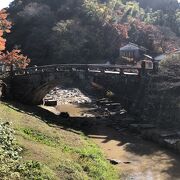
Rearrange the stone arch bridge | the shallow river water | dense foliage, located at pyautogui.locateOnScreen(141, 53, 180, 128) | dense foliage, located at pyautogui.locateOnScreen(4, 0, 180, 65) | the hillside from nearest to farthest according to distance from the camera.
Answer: the shallow river water → dense foliage, located at pyautogui.locateOnScreen(141, 53, 180, 128) → the stone arch bridge → dense foliage, located at pyautogui.locateOnScreen(4, 0, 180, 65) → the hillside

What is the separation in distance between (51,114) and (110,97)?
12.4 metres

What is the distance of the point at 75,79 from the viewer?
43.4m

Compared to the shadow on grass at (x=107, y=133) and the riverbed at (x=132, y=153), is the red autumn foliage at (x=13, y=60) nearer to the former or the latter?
the shadow on grass at (x=107, y=133)

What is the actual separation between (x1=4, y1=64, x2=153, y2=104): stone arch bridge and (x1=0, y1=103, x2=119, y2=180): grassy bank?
32.5 ft

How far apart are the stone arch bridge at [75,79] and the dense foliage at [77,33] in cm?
2228

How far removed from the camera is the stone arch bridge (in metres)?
41.1

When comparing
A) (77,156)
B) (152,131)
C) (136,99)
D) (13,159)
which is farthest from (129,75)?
(13,159)

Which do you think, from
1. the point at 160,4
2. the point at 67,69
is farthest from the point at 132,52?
the point at 160,4

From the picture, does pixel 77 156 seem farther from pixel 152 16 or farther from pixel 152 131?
pixel 152 16

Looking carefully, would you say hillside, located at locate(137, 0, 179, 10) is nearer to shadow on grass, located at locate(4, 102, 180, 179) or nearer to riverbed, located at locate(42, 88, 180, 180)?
shadow on grass, located at locate(4, 102, 180, 179)

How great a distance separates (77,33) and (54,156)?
46.7 meters

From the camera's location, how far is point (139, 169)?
27.3 meters

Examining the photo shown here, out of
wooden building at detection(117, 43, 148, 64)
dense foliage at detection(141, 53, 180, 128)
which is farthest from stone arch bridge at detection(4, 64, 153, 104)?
wooden building at detection(117, 43, 148, 64)

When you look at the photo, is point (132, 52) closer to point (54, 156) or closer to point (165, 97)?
point (165, 97)
